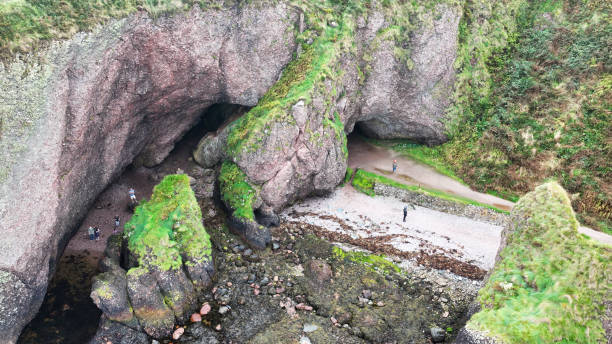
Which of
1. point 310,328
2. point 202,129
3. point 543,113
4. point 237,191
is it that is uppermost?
point 543,113

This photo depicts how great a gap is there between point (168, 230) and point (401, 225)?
1632cm

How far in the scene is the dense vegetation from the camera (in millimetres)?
28469

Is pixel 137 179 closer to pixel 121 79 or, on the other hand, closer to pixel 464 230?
pixel 121 79

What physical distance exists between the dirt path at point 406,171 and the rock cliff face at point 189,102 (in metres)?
2.51

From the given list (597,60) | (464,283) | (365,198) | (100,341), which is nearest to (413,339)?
(464,283)

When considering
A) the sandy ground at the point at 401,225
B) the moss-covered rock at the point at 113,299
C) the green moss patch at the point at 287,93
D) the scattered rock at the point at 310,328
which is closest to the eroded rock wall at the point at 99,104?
the green moss patch at the point at 287,93

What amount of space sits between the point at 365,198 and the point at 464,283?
33.9ft

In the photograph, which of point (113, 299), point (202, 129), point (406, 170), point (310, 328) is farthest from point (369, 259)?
point (202, 129)

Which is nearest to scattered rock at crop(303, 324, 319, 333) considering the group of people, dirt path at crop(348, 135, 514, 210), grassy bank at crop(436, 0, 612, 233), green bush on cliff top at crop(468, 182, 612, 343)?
green bush on cliff top at crop(468, 182, 612, 343)

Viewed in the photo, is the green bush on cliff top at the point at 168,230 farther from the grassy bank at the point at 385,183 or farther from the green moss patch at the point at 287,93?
the grassy bank at the point at 385,183

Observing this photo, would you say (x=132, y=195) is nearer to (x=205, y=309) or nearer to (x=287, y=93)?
(x=205, y=309)

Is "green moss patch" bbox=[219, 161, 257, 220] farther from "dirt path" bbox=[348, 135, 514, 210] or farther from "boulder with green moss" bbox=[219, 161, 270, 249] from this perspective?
"dirt path" bbox=[348, 135, 514, 210]

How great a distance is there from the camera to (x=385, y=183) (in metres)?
30.9

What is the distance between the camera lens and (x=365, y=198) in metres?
30.7
